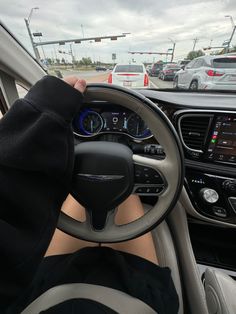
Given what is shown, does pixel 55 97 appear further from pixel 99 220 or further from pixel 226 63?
pixel 226 63

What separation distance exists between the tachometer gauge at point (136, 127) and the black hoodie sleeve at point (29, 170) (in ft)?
2.04

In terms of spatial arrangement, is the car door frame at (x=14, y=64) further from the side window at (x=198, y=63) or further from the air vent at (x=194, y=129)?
the side window at (x=198, y=63)

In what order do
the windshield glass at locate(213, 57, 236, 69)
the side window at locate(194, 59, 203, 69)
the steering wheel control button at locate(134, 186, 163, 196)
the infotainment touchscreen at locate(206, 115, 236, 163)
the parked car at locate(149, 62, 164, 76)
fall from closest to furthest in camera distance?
the steering wheel control button at locate(134, 186, 163, 196) → the infotainment touchscreen at locate(206, 115, 236, 163) → the windshield glass at locate(213, 57, 236, 69) → the side window at locate(194, 59, 203, 69) → the parked car at locate(149, 62, 164, 76)

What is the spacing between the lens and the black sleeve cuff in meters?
0.65

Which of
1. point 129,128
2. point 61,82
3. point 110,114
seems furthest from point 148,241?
point 61,82

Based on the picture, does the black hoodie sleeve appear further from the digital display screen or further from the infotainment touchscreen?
the infotainment touchscreen

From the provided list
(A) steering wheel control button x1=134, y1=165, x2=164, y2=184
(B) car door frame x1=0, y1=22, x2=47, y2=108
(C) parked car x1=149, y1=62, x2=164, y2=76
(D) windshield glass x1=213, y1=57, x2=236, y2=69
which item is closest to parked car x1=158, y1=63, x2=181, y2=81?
(C) parked car x1=149, y1=62, x2=164, y2=76

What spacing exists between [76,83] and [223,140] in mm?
957

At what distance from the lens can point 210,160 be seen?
4.52 feet

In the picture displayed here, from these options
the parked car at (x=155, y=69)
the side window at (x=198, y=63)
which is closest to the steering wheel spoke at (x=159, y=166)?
the side window at (x=198, y=63)

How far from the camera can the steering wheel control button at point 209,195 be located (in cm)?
138

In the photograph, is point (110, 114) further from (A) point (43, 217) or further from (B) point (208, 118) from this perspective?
(A) point (43, 217)

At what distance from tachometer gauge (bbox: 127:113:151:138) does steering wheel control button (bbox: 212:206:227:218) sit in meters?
0.65

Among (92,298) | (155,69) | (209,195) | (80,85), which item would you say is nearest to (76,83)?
(80,85)
